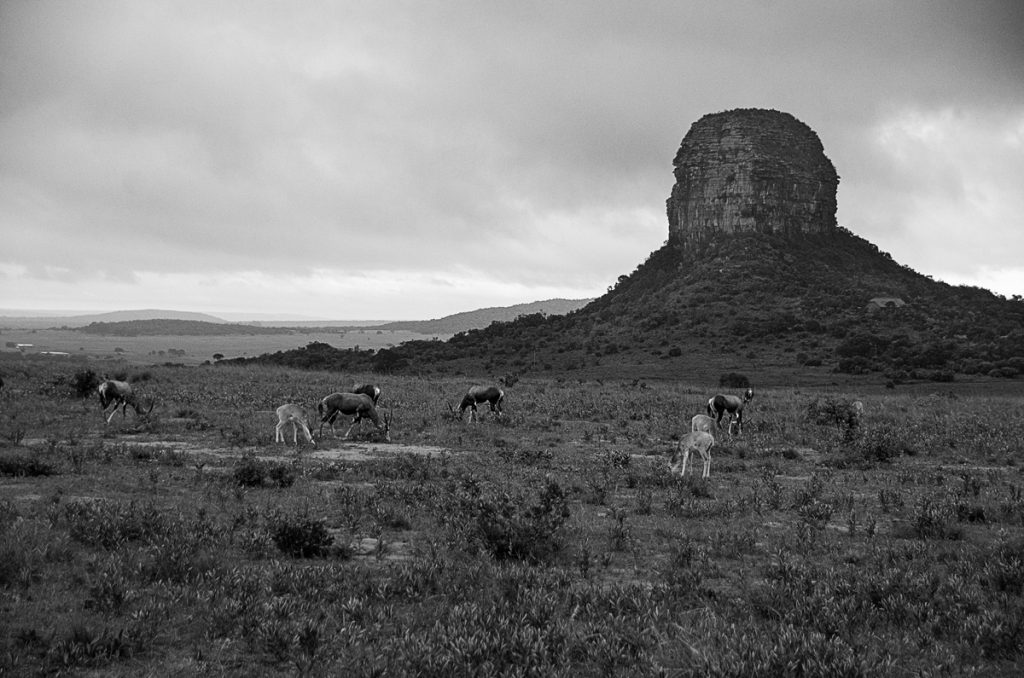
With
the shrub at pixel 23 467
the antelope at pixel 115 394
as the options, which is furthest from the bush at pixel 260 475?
the antelope at pixel 115 394

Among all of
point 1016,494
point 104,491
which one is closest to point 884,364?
point 1016,494

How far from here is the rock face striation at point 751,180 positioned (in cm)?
11181

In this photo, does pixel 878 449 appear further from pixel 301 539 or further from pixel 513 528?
pixel 301 539

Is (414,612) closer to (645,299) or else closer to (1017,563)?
(1017,563)

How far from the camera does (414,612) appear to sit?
735 cm

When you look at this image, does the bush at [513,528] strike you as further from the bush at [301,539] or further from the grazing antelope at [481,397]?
the grazing antelope at [481,397]

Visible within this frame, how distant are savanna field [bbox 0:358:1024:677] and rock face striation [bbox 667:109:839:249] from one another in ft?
329

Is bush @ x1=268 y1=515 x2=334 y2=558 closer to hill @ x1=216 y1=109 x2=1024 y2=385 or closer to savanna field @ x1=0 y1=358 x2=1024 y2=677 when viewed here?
savanna field @ x1=0 y1=358 x2=1024 y2=677

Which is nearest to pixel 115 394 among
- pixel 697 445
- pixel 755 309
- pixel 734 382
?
pixel 697 445

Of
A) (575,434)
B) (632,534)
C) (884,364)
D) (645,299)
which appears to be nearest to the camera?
(632,534)

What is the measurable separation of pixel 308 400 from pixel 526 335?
210ft

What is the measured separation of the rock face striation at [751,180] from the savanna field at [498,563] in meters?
100

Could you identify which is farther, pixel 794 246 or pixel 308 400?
pixel 794 246

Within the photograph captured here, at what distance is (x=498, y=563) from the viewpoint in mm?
9211
